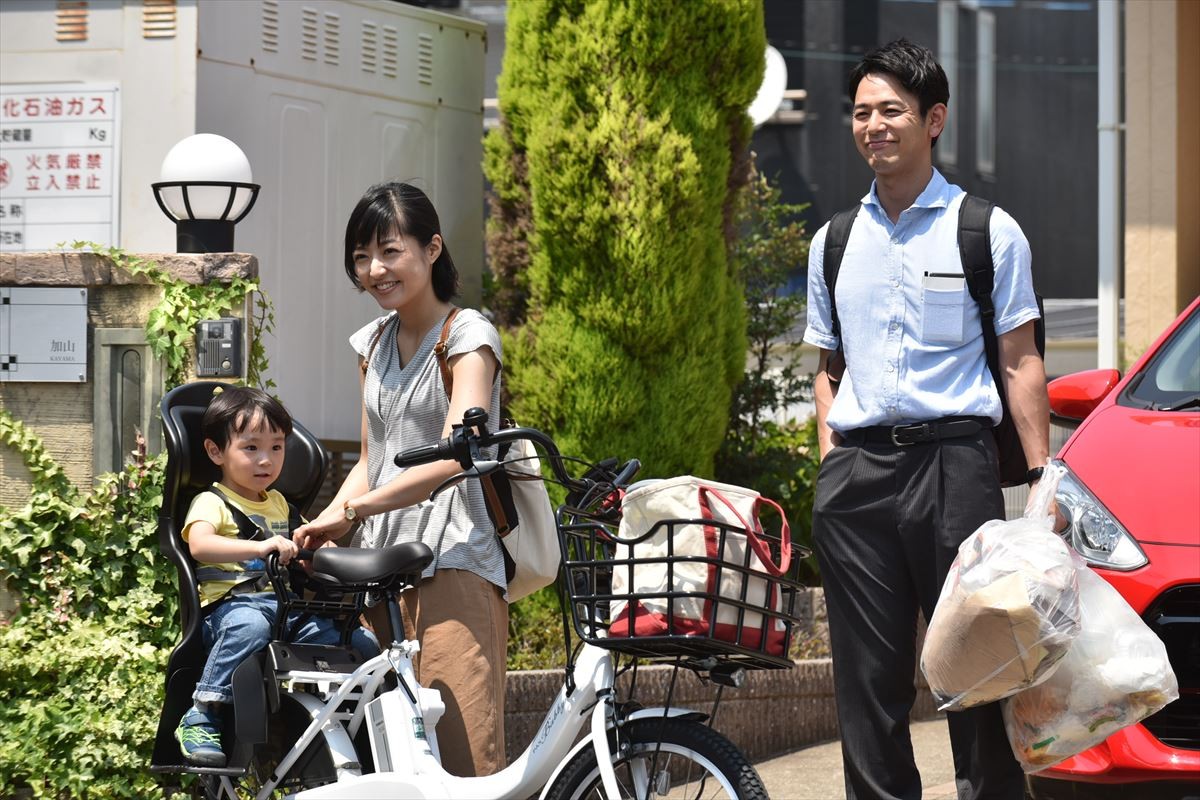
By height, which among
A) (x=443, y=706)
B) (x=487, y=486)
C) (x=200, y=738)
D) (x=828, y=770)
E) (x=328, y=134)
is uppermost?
(x=328, y=134)

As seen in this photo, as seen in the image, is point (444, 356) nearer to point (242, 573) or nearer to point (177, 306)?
point (242, 573)

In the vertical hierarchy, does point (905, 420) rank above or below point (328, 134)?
below

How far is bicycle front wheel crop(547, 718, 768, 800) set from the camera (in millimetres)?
3562

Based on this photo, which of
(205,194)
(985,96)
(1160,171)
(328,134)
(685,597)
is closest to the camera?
(685,597)

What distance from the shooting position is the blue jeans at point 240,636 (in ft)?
13.9

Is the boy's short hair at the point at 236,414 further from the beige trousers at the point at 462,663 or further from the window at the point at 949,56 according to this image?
the window at the point at 949,56

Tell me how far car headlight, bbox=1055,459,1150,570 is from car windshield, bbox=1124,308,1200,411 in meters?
0.56

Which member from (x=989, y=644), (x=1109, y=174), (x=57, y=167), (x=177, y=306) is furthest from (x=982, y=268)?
(x=1109, y=174)

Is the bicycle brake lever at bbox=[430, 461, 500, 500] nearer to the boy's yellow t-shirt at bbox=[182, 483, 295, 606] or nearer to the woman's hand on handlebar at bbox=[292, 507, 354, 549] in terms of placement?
the woman's hand on handlebar at bbox=[292, 507, 354, 549]

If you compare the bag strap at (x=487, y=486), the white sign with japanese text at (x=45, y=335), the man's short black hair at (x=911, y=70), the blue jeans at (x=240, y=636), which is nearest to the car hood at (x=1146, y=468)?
the man's short black hair at (x=911, y=70)

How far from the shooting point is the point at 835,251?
410 cm

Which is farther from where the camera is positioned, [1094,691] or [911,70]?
[911,70]

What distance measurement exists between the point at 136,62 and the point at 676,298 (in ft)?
8.74

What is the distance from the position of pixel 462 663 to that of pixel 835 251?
139 centimetres
